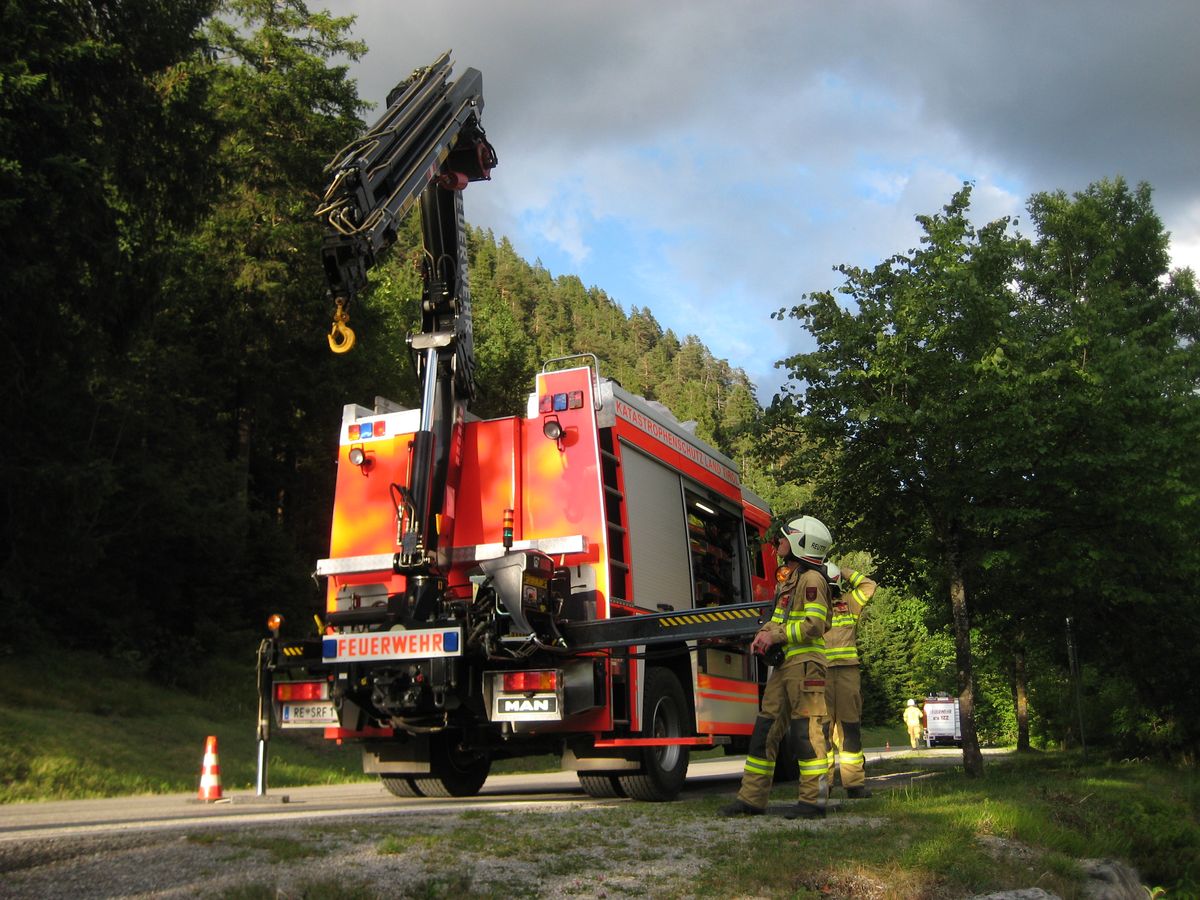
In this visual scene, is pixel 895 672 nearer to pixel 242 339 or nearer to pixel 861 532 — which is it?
pixel 242 339

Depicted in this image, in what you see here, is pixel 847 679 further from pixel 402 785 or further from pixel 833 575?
pixel 402 785

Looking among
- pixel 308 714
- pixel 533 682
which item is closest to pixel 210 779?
pixel 308 714

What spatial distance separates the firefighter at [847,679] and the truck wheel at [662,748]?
1.25 metres

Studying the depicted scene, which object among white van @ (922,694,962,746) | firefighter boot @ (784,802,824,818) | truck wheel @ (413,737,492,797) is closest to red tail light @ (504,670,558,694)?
truck wheel @ (413,737,492,797)

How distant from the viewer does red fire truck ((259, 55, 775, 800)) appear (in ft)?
27.7

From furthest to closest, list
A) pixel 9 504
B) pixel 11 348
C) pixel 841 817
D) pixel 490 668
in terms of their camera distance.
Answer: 1. pixel 9 504
2. pixel 11 348
3. pixel 490 668
4. pixel 841 817

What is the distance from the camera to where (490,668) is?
8766mm

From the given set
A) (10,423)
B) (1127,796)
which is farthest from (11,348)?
(1127,796)

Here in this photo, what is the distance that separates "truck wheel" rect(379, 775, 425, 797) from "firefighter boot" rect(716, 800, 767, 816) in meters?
3.64

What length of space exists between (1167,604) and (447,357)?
10511 millimetres

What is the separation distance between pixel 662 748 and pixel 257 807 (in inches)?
129

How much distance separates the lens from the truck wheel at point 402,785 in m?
10.2

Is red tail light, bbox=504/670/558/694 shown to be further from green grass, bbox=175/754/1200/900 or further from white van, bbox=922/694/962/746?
white van, bbox=922/694/962/746

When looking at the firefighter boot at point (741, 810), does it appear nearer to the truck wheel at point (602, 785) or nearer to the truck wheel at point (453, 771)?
the truck wheel at point (602, 785)
